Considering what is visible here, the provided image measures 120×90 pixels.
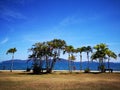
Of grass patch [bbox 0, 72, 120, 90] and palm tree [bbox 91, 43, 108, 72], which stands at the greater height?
palm tree [bbox 91, 43, 108, 72]

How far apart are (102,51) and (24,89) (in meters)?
40.3

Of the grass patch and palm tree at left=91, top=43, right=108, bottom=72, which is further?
palm tree at left=91, top=43, right=108, bottom=72

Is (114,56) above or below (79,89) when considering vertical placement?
above

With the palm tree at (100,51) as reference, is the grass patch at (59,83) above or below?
below

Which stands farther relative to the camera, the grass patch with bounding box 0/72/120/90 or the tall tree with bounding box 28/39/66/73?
the tall tree with bounding box 28/39/66/73

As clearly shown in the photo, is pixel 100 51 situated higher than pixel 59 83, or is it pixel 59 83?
pixel 100 51

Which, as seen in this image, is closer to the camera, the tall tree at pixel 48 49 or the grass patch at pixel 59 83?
the grass patch at pixel 59 83

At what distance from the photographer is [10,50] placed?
2746 inches

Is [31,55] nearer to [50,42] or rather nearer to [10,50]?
[50,42]

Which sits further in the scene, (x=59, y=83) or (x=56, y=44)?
(x=56, y=44)

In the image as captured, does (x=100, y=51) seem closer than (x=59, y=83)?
No

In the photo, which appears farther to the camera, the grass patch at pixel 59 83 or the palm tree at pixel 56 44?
the palm tree at pixel 56 44

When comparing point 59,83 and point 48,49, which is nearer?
point 59,83

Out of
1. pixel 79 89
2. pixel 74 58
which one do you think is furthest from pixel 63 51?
pixel 79 89
